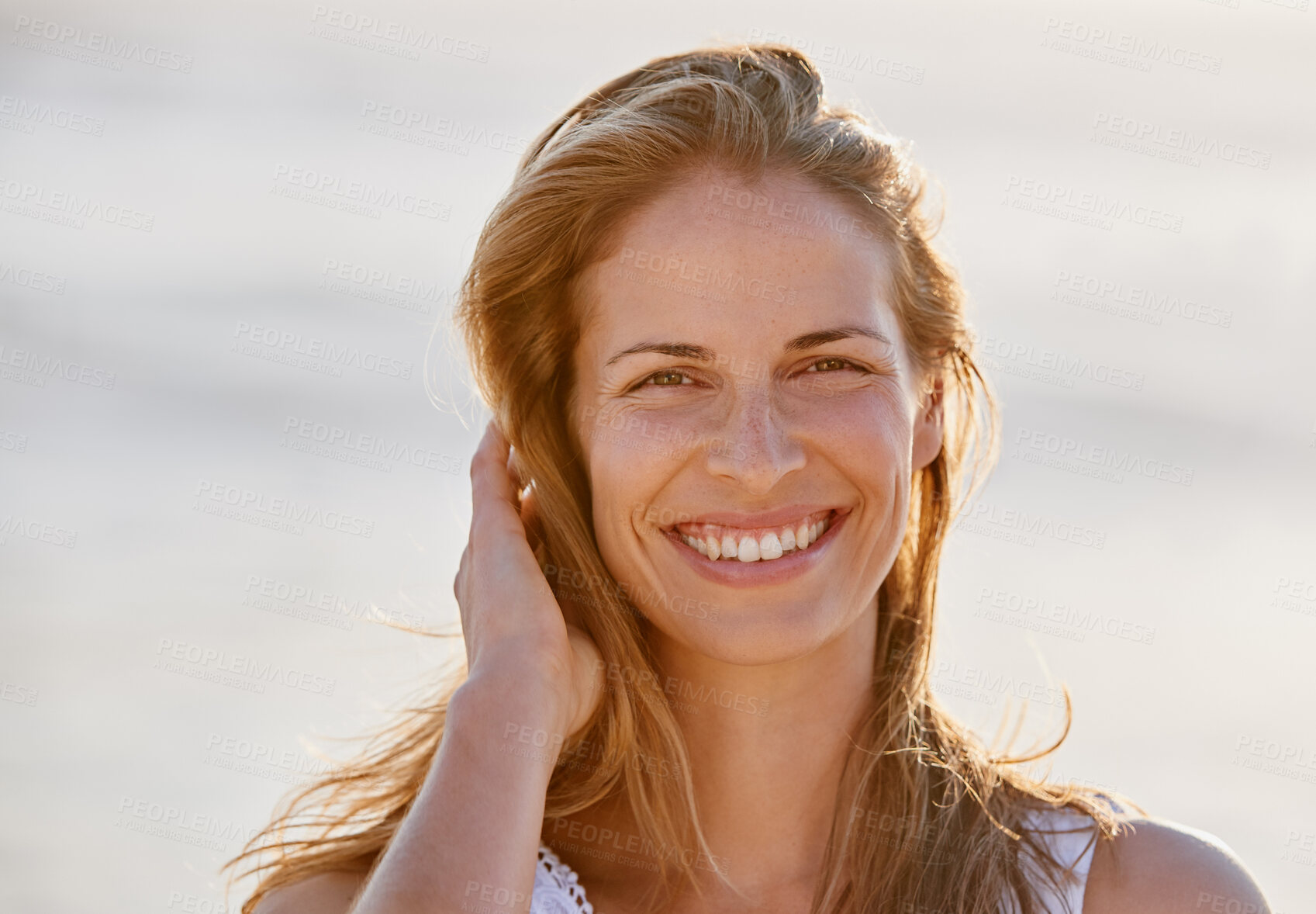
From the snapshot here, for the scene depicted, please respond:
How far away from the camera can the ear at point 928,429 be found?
3.54 meters

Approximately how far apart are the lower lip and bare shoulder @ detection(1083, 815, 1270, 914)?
2.95ft

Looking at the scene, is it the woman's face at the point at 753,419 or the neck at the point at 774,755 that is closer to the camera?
the woman's face at the point at 753,419

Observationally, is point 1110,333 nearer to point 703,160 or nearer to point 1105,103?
point 1105,103

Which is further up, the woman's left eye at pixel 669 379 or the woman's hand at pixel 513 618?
the woman's left eye at pixel 669 379

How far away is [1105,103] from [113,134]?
8675mm

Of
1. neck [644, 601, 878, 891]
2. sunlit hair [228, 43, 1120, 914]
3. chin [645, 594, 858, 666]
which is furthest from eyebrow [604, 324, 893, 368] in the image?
neck [644, 601, 878, 891]

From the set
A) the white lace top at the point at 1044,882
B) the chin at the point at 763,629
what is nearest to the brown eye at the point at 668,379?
the chin at the point at 763,629

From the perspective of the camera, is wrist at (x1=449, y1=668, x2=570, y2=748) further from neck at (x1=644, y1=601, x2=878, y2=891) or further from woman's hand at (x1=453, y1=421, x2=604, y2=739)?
neck at (x1=644, y1=601, x2=878, y2=891)

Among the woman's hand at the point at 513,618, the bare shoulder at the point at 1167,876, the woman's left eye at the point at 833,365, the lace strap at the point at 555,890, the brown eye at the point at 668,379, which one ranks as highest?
the woman's left eye at the point at 833,365

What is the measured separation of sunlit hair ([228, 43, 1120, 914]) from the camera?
3244 mm

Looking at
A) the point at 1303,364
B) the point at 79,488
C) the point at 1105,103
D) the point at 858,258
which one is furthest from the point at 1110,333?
the point at 858,258

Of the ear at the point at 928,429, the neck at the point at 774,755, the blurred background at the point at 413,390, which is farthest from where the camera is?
the blurred background at the point at 413,390

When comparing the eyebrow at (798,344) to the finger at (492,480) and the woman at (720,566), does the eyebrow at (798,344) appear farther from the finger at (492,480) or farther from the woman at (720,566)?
the finger at (492,480)

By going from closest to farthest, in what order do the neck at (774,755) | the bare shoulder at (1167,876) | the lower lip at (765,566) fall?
the bare shoulder at (1167,876) → the lower lip at (765,566) → the neck at (774,755)
